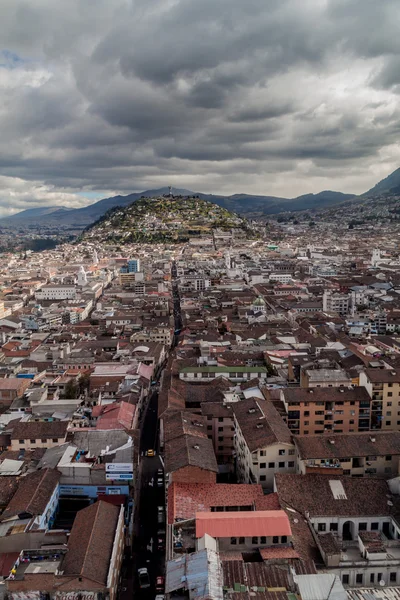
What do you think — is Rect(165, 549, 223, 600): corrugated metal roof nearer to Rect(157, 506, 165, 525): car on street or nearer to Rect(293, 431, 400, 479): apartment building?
Rect(157, 506, 165, 525): car on street

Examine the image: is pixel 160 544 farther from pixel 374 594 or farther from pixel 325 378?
pixel 325 378

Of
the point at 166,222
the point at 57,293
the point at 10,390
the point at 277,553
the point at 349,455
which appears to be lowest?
the point at 10,390

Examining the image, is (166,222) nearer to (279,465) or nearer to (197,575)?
(279,465)

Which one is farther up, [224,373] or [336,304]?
[224,373]

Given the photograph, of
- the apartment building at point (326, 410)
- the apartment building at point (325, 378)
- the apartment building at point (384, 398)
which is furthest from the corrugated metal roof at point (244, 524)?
the apartment building at point (325, 378)

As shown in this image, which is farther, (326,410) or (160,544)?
(326,410)

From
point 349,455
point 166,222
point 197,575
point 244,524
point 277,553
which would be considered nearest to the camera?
point 197,575

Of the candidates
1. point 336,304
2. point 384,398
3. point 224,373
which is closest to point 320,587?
point 384,398

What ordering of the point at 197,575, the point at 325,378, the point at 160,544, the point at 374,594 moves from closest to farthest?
the point at 374,594
the point at 197,575
the point at 160,544
the point at 325,378
